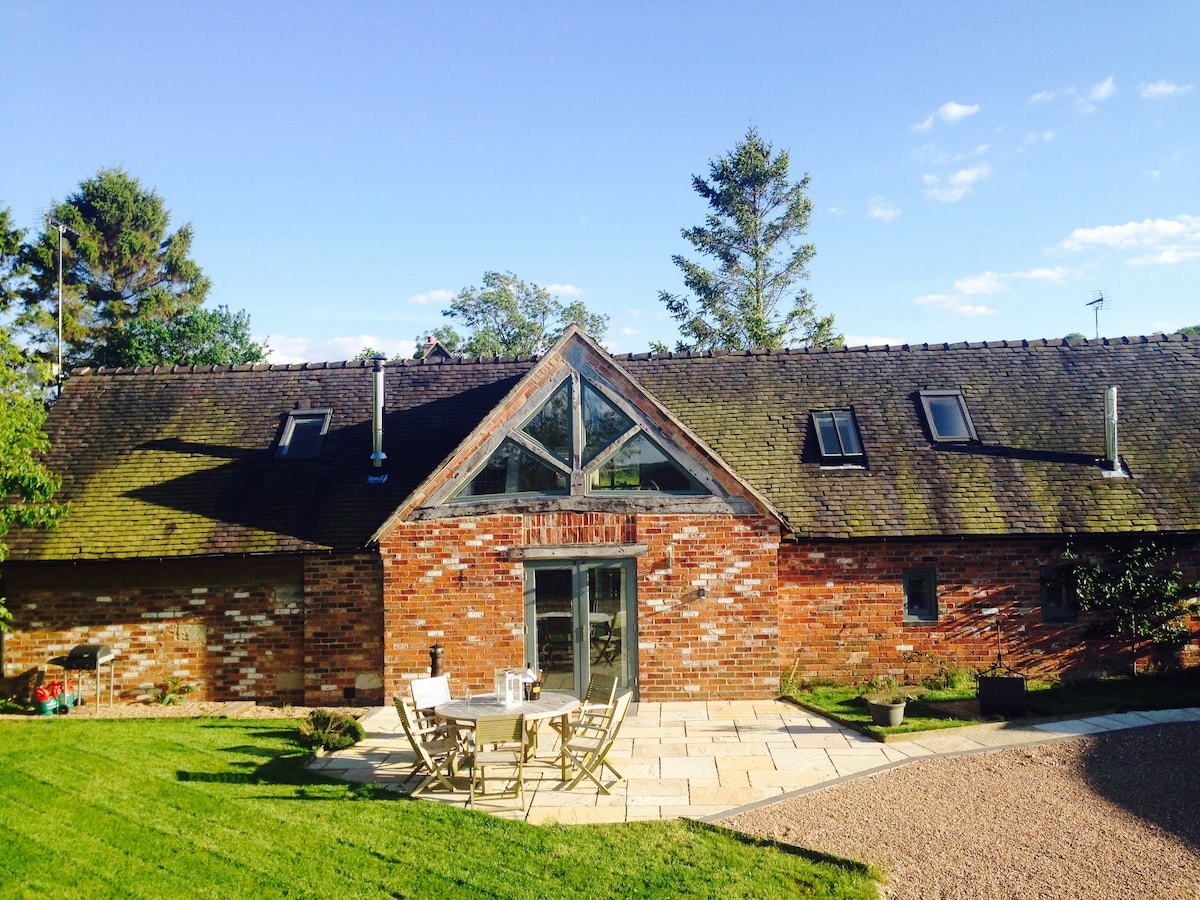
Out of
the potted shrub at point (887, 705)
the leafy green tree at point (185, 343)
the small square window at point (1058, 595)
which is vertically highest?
the leafy green tree at point (185, 343)

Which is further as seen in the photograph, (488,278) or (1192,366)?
(488,278)

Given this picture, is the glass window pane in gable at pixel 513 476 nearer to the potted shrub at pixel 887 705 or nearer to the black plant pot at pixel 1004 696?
the potted shrub at pixel 887 705

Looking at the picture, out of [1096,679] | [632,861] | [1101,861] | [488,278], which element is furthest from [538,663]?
[488,278]

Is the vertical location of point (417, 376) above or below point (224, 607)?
above

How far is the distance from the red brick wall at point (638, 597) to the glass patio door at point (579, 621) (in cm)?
23

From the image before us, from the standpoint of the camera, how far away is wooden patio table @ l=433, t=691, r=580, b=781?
10258 millimetres

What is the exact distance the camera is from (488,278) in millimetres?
54219

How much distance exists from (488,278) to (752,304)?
20151mm

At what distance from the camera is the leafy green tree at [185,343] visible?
1403 inches

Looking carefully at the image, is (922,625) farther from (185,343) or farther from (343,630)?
(185,343)

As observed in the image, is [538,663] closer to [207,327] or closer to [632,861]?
[632,861]

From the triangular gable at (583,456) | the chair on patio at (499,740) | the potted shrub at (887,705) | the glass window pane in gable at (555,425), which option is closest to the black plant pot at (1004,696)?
the potted shrub at (887,705)

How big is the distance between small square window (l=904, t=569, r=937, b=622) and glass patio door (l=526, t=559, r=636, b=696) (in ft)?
16.0

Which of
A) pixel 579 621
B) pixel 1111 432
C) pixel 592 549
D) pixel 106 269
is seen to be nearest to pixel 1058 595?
pixel 1111 432
